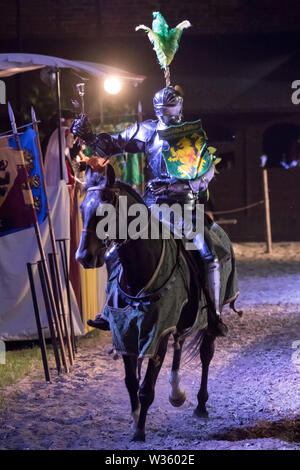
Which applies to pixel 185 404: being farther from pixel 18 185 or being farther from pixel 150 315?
pixel 18 185

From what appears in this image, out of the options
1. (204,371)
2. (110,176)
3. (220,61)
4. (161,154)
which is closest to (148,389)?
(204,371)

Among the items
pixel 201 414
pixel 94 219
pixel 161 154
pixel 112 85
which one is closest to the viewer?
pixel 94 219

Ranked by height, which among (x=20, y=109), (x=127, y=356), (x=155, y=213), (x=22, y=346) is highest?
(x=20, y=109)

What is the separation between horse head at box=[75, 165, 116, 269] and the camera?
4.51m

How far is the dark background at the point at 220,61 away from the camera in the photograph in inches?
643

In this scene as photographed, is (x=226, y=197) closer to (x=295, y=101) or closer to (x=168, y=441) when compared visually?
(x=295, y=101)

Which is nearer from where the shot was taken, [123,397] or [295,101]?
[123,397]

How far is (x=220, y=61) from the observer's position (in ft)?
54.2

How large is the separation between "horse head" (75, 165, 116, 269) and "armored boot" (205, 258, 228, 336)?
3.45 ft

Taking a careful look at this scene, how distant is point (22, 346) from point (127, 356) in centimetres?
348

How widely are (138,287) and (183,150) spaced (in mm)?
1165

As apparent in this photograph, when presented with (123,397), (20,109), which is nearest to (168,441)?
(123,397)

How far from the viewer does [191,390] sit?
6.39 meters

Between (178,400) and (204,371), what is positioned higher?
(204,371)
